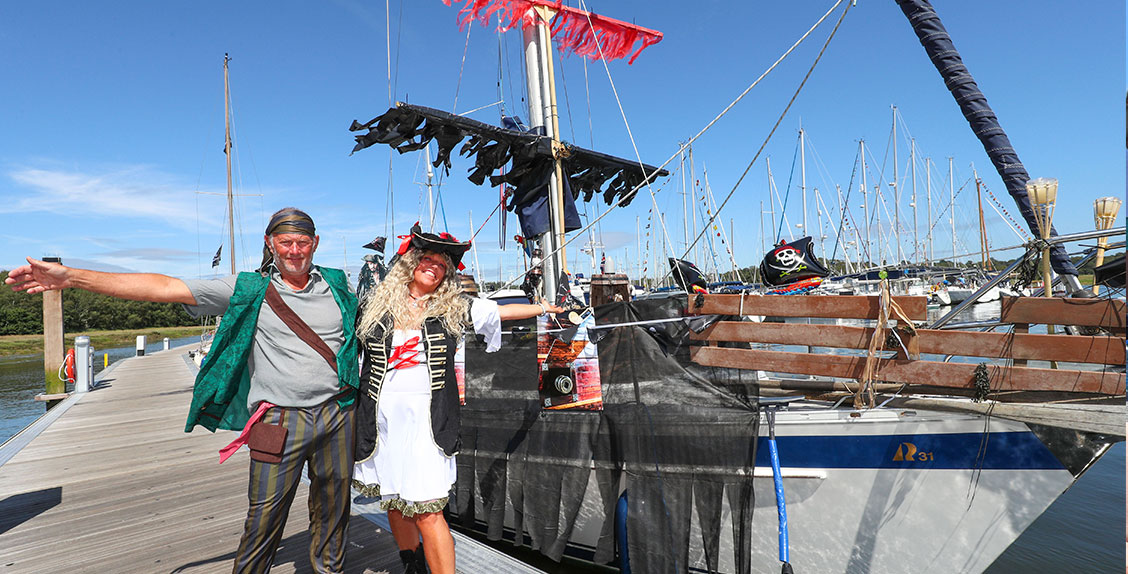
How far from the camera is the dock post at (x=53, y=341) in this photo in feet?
31.9

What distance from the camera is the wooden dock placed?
302 centimetres

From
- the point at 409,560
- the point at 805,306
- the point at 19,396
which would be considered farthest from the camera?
the point at 19,396

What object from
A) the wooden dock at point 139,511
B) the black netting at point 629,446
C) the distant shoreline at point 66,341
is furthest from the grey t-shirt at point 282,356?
the distant shoreline at point 66,341

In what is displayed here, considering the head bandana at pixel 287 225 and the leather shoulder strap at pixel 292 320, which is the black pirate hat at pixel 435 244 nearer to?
the head bandana at pixel 287 225

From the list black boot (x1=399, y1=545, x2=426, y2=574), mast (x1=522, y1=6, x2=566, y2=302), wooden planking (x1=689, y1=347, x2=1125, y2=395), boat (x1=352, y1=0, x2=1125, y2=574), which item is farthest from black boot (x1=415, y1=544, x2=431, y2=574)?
mast (x1=522, y1=6, x2=566, y2=302)

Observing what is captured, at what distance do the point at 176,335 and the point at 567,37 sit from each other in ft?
220

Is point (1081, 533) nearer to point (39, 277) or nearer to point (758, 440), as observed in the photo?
point (758, 440)

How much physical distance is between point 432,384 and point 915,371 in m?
2.72

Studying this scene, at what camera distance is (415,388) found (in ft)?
7.34

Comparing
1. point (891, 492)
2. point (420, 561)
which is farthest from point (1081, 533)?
point (420, 561)

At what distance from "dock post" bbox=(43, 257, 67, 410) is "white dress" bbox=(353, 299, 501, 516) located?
1061 centimetres

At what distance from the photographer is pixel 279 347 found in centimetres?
216

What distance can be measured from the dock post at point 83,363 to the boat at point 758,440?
1039cm

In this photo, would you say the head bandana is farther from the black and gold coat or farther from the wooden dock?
the wooden dock
